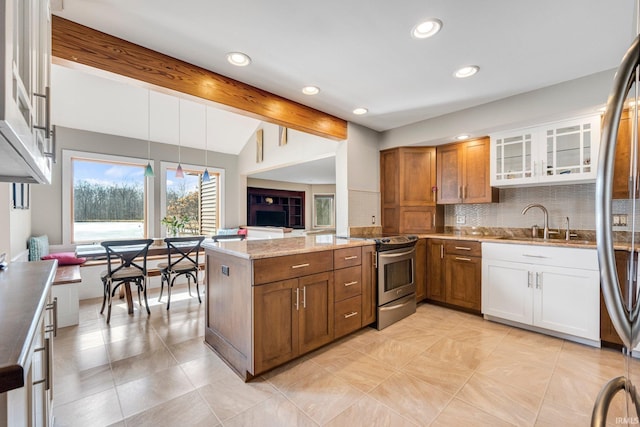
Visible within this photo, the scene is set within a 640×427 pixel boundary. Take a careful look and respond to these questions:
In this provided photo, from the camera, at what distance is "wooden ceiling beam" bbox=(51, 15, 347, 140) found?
171 centimetres

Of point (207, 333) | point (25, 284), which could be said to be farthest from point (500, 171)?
point (25, 284)

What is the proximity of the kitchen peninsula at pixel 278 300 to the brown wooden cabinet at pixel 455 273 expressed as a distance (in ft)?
4.23

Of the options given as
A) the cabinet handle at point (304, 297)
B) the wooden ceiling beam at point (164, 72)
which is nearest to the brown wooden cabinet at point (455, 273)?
the cabinet handle at point (304, 297)

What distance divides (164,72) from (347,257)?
211cm

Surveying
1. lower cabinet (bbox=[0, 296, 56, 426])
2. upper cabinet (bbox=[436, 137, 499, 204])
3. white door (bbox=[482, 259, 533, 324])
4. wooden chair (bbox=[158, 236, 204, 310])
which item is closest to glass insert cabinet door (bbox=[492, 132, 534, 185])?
upper cabinet (bbox=[436, 137, 499, 204])

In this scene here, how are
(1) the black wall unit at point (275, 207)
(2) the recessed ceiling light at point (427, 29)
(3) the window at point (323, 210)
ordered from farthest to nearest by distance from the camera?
(3) the window at point (323, 210)
(1) the black wall unit at point (275, 207)
(2) the recessed ceiling light at point (427, 29)

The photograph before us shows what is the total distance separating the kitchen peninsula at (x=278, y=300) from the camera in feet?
6.43

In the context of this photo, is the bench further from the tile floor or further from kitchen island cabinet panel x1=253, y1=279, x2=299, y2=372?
kitchen island cabinet panel x1=253, y1=279, x2=299, y2=372

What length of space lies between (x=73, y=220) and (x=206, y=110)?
272cm

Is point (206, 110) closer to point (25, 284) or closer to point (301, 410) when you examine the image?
point (25, 284)

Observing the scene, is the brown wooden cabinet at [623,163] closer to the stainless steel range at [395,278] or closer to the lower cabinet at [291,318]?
the stainless steel range at [395,278]

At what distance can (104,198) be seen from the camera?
465 cm

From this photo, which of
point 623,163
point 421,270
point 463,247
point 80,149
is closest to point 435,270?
point 421,270

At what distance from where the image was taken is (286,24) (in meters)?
1.79
